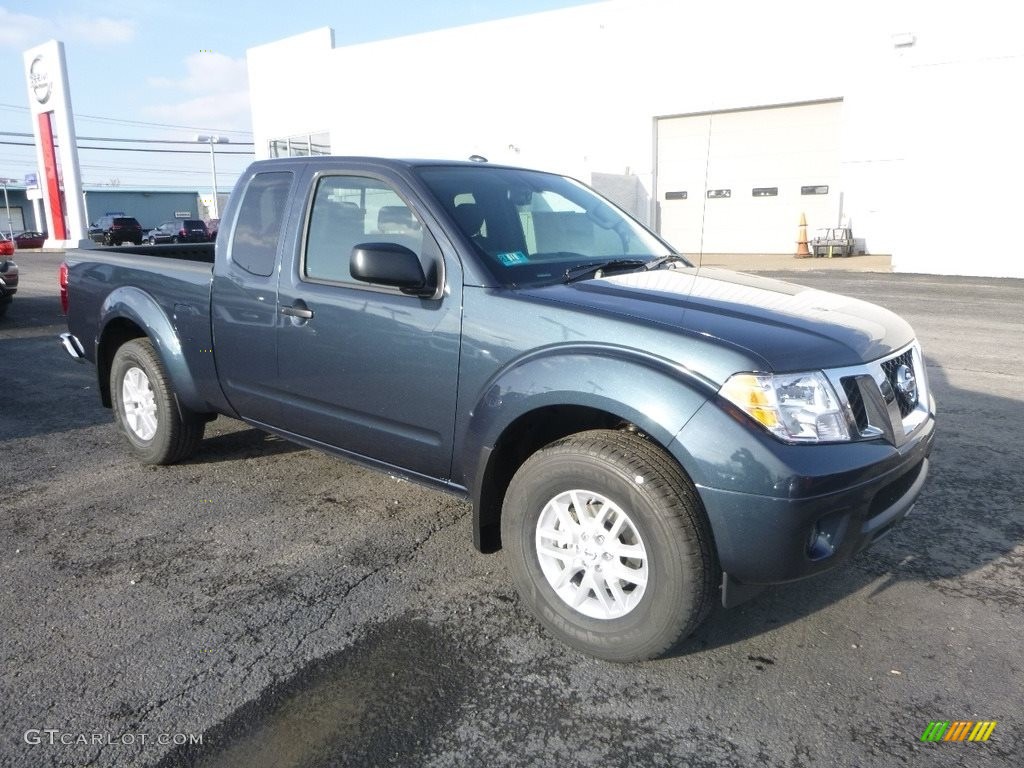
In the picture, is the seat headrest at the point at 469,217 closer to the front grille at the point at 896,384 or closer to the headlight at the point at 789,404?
the headlight at the point at 789,404

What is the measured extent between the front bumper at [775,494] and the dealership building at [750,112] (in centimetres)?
1518

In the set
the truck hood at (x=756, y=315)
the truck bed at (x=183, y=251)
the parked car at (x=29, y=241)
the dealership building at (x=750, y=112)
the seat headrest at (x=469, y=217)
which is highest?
the dealership building at (x=750, y=112)

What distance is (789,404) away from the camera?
8.68ft

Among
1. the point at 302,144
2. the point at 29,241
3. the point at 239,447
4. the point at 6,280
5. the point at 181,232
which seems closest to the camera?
the point at 239,447

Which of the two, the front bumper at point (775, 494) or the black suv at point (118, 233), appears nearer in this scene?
the front bumper at point (775, 494)

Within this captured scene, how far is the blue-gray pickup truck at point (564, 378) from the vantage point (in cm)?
265

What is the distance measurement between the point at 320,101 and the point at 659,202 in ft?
55.1

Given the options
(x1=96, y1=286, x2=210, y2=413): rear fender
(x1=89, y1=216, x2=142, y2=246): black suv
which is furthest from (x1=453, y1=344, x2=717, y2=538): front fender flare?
(x1=89, y1=216, x2=142, y2=246): black suv

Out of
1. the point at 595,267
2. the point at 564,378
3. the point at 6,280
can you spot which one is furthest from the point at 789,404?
the point at 6,280

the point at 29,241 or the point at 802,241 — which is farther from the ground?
the point at 802,241

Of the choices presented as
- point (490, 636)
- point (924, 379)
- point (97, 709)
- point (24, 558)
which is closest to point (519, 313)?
point (490, 636)

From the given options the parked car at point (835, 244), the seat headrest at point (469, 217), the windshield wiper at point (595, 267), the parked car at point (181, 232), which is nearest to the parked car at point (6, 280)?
the seat headrest at point (469, 217)

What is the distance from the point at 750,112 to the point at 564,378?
80.4 ft

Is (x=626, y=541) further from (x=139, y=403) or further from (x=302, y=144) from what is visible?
(x=302, y=144)
